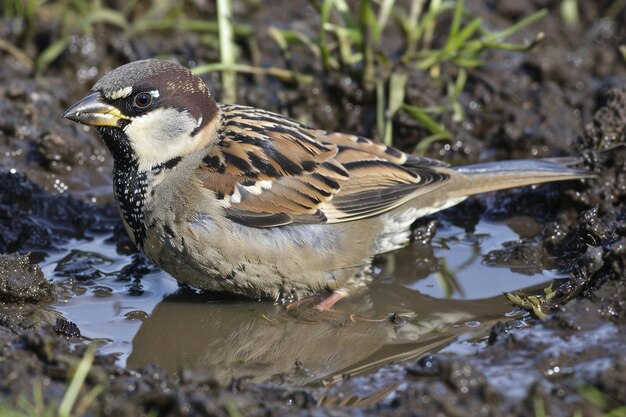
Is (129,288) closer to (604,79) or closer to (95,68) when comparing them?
(95,68)

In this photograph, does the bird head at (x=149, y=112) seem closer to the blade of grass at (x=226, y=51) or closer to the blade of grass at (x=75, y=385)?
the blade of grass at (x=75, y=385)

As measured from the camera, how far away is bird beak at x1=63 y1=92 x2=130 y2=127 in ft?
19.1

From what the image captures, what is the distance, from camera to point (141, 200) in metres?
5.99

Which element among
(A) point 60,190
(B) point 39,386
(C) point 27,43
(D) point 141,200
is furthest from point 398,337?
(C) point 27,43

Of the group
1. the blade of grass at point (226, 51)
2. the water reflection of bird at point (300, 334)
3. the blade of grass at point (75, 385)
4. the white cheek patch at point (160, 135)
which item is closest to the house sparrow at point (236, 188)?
the white cheek patch at point (160, 135)

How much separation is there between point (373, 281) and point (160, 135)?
5.93ft

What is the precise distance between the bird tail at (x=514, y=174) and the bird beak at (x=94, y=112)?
248 cm

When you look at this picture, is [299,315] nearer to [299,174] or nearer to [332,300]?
[332,300]

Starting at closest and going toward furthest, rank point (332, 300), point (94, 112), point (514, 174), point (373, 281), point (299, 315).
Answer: point (94, 112) → point (299, 315) → point (332, 300) → point (373, 281) → point (514, 174)

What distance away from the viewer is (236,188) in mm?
6012

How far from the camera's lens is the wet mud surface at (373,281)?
4.55 m

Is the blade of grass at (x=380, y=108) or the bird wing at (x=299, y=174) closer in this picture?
the bird wing at (x=299, y=174)

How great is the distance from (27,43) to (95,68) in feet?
2.17

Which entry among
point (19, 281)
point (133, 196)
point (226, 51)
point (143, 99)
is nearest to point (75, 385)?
point (19, 281)
